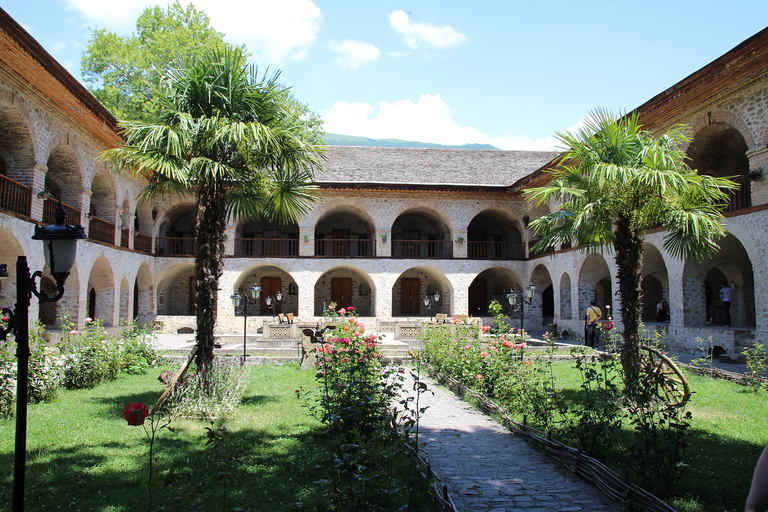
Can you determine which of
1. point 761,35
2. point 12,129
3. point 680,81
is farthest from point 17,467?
point 680,81

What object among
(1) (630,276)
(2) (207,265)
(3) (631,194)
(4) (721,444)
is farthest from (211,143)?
(4) (721,444)

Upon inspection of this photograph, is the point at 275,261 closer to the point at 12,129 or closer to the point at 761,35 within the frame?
the point at 12,129

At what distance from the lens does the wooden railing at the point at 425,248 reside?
22094 mm

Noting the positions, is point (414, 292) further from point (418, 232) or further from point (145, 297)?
point (145, 297)

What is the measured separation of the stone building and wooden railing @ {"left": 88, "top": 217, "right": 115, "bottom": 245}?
47 mm

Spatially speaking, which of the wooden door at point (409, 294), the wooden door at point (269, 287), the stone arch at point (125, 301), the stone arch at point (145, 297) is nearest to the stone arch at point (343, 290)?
the wooden door at point (409, 294)

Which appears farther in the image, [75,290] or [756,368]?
[75,290]

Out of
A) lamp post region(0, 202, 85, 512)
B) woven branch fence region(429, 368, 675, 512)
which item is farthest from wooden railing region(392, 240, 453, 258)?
lamp post region(0, 202, 85, 512)

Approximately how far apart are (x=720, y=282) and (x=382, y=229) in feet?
40.6

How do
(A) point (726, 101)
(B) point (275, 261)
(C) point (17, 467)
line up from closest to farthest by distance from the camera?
(C) point (17, 467) < (A) point (726, 101) < (B) point (275, 261)

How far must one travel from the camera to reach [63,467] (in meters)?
4.52

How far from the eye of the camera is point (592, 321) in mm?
12945

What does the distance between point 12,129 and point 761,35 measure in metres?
15.0

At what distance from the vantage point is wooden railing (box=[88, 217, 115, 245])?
15.4 m
